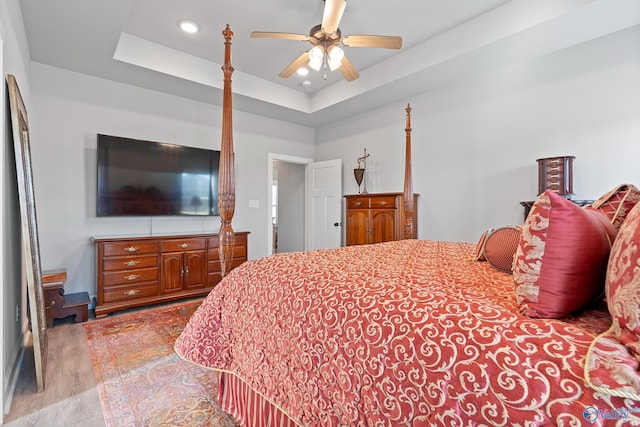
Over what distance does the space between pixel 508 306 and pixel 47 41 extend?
4025 mm

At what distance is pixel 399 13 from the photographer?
2820 millimetres

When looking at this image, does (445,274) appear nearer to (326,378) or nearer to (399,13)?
(326,378)

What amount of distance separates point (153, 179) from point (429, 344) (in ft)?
12.5

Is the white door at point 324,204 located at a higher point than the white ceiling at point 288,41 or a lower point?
lower

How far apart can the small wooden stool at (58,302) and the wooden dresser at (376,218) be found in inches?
124

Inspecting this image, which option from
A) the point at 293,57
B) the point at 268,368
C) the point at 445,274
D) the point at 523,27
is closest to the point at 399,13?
the point at 523,27

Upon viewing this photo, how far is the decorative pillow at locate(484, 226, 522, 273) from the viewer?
130 cm

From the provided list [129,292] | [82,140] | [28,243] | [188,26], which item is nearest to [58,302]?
[129,292]

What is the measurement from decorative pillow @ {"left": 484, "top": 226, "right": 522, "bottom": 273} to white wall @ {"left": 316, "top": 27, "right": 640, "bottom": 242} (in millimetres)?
2182

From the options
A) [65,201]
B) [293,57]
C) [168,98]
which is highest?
[293,57]

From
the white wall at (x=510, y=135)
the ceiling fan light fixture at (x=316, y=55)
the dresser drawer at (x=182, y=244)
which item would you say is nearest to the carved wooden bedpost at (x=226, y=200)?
the ceiling fan light fixture at (x=316, y=55)

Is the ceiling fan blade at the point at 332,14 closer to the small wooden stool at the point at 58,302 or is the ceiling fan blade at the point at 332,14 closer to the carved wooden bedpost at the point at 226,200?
the carved wooden bedpost at the point at 226,200

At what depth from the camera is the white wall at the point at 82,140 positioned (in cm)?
324

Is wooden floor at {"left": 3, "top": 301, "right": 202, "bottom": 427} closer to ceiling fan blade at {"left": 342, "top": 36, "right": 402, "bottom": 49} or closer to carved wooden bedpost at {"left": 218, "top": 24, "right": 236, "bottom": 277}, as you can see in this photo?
carved wooden bedpost at {"left": 218, "top": 24, "right": 236, "bottom": 277}
